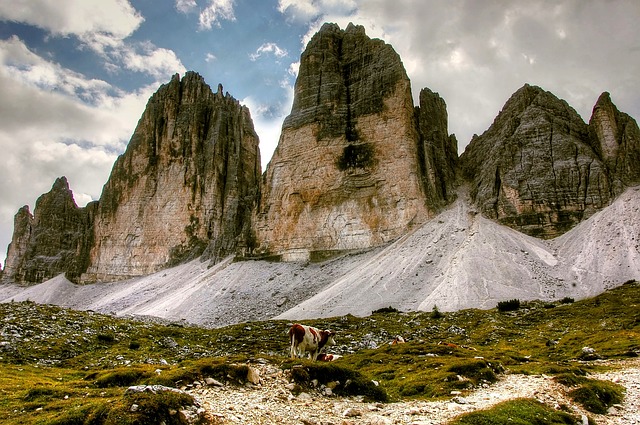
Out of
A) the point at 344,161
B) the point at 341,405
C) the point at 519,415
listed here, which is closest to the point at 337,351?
the point at 341,405

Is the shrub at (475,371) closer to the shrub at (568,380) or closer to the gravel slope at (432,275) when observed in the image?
the shrub at (568,380)

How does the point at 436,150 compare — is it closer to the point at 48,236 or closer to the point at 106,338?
the point at 106,338

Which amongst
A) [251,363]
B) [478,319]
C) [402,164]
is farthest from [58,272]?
[251,363]

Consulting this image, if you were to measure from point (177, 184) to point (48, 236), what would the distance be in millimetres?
65075

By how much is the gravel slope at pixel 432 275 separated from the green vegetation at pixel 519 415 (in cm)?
4834

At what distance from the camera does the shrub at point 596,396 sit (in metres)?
14.0

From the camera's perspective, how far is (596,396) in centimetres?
1455

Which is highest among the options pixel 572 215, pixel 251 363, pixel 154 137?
pixel 154 137

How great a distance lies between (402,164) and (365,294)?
40.4 meters

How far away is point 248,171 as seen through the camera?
146 m

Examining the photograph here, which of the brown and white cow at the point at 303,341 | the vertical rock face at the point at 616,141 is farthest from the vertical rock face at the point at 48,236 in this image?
the brown and white cow at the point at 303,341

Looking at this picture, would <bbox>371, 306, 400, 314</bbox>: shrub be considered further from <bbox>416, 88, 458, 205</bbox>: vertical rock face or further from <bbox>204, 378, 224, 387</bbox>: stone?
<bbox>204, 378, 224, 387</bbox>: stone

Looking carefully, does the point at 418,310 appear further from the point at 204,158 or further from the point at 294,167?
the point at 204,158

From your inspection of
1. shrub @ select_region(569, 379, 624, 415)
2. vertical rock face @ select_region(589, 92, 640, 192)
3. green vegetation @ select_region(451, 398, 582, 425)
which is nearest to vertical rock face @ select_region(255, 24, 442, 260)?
vertical rock face @ select_region(589, 92, 640, 192)
